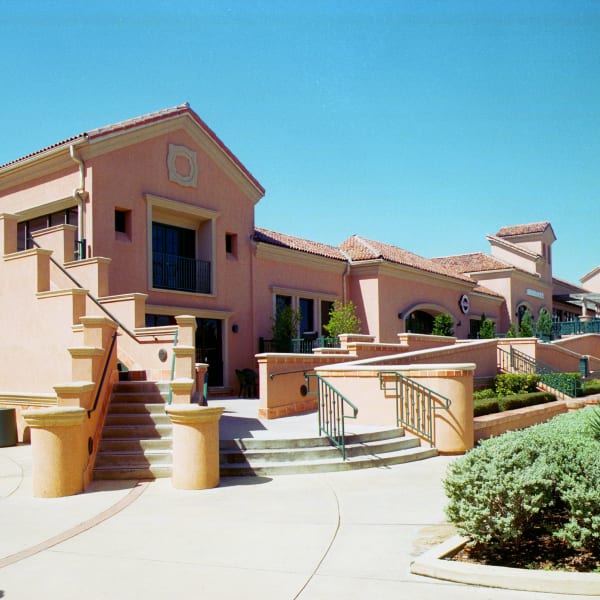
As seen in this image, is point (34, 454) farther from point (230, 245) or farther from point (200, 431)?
point (230, 245)

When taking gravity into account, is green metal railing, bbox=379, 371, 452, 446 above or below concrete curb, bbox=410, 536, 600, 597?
above

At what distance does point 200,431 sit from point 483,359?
15.8m

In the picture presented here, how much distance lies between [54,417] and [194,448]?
6.31 feet

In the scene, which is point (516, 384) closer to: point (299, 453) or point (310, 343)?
point (310, 343)

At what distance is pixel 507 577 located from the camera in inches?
201

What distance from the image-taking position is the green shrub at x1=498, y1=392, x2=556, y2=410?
1747 cm

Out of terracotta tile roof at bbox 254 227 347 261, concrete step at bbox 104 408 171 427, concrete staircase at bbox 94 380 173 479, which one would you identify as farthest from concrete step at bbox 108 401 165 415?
terracotta tile roof at bbox 254 227 347 261

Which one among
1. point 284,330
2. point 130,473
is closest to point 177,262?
point 284,330

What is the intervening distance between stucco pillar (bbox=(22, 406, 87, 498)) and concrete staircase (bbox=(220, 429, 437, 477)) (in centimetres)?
224

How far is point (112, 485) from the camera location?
9.52 metres

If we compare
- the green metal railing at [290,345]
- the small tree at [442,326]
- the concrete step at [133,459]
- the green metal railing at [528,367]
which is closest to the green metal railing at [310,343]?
the green metal railing at [290,345]

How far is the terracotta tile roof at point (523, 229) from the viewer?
43156mm

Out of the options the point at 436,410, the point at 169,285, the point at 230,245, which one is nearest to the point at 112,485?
the point at 436,410

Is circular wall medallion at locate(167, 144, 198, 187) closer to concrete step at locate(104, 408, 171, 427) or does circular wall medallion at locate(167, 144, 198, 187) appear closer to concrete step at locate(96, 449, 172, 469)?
concrete step at locate(104, 408, 171, 427)
